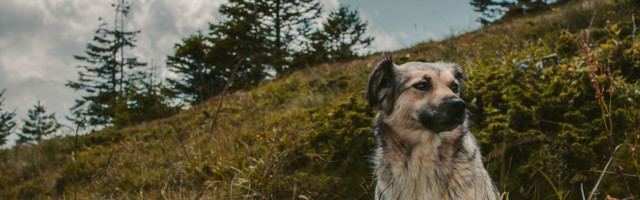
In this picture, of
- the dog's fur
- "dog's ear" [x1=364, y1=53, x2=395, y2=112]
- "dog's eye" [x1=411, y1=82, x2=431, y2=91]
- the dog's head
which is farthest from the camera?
"dog's ear" [x1=364, y1=53, x2=395, y2=112]

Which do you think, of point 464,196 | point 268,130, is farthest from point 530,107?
point 268,130

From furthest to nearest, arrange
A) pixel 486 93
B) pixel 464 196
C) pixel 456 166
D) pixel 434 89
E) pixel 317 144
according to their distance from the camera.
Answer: pixel 317 144 < pixel 486 93 < pixel 434 89 < pixel 456 166 < pixel 464 196

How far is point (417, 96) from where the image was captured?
310cm

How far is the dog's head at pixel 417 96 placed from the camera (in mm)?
2746

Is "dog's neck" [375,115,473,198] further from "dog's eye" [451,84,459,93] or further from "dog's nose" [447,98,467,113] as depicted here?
"dog's eye" [451,84,459,93]

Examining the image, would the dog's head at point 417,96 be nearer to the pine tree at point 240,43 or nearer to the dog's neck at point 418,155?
the dog's neck at point 418,155

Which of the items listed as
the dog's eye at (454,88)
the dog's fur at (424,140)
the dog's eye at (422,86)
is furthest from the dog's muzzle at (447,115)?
the dog's eye at (454,88)

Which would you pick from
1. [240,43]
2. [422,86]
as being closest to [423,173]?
[422,86]

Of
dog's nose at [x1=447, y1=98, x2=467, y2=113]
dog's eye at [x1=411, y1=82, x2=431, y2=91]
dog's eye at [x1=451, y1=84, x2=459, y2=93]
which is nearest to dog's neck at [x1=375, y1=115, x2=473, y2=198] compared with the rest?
dog's nose at [x1=447, y1=98, x2=467, y2=113]

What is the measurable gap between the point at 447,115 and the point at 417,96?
17.0 inches

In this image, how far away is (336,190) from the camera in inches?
148

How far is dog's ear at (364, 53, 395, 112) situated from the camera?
10.8 feet

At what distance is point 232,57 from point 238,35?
1732 millimetres

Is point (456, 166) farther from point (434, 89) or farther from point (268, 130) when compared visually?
point (268, 130)
